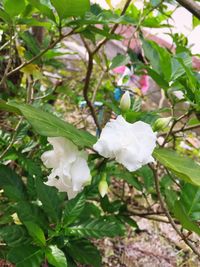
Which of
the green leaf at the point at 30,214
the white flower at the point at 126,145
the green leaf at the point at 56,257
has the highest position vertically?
the white flower at the point at 126,145

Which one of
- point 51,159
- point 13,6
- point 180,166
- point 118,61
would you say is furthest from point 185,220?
point 118,61

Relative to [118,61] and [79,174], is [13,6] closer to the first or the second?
[79,174]

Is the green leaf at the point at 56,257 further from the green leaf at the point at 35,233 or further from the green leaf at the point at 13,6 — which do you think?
the green leaf at the point at 13,6

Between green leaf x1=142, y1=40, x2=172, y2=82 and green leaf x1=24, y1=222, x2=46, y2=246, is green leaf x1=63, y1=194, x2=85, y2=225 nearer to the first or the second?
green leaf x1=24, y1=222, x2=46, y2=246

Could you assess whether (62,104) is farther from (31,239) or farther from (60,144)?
(60,144)

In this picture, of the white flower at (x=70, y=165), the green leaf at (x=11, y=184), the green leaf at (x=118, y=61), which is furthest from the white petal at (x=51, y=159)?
the green leaf at (x=118, y=61)

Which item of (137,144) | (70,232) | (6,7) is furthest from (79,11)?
(70,232)

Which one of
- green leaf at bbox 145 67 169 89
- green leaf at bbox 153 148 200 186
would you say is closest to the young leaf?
green leaf at bbox 145 67 169 89
